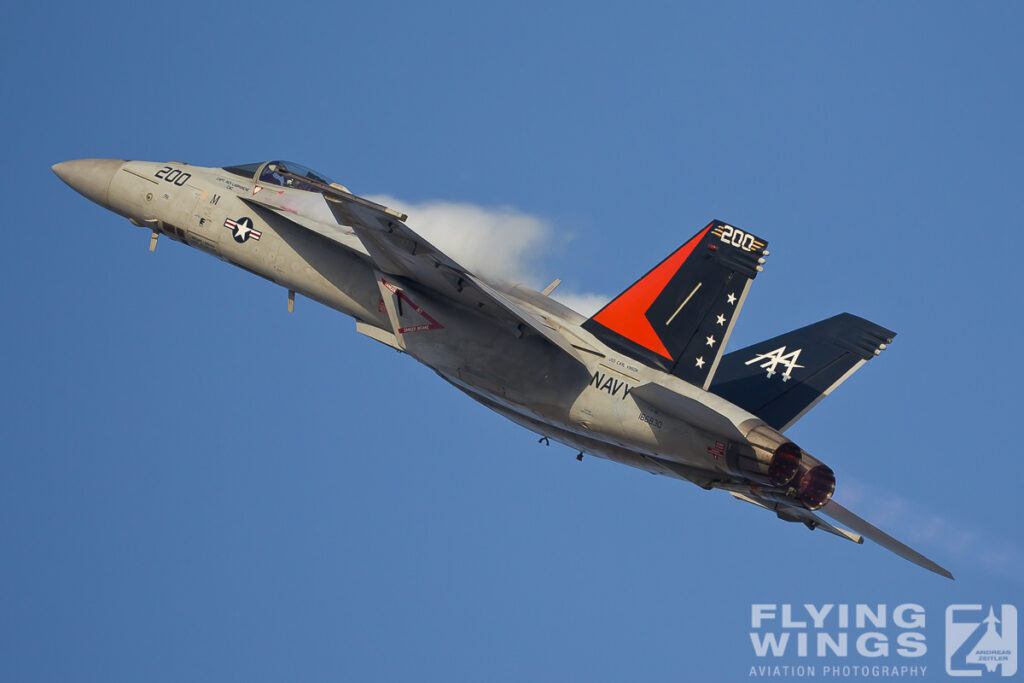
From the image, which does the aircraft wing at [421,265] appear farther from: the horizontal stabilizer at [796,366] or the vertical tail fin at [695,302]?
the horizontal stabilizer at [796,366]

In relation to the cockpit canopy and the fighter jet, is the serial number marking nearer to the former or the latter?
the fighter jet

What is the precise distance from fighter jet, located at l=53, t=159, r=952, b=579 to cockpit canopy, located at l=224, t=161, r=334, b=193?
33 mm

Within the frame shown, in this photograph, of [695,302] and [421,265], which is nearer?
[695,302]

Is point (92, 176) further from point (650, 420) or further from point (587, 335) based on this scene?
point (650, 420)

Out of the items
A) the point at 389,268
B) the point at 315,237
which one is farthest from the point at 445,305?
the point at 315,237

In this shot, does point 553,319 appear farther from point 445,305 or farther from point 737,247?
point 737,247

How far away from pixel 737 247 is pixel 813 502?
3.30 m

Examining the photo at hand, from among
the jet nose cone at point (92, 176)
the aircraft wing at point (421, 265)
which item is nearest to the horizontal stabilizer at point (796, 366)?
the aircraft wing at point (421, 265)

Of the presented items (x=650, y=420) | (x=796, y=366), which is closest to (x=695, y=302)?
(x=650, y=420)

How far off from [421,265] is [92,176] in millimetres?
6366

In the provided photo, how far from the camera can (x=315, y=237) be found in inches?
706

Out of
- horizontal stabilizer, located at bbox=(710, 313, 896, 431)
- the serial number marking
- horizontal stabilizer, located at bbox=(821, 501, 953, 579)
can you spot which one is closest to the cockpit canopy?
the serial number marking

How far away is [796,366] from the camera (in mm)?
17719

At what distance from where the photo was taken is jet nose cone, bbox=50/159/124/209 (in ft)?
63.7
